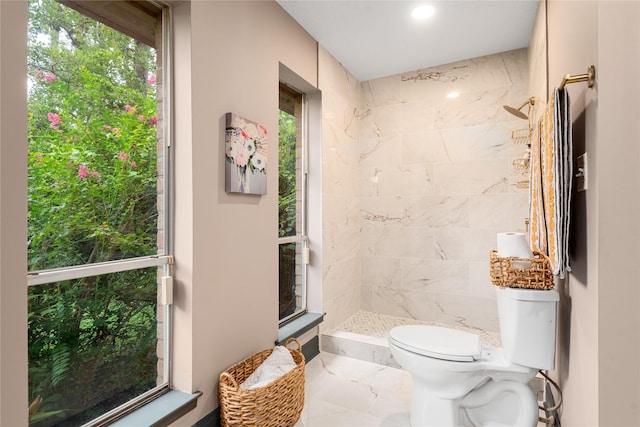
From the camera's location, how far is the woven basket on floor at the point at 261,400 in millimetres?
1519

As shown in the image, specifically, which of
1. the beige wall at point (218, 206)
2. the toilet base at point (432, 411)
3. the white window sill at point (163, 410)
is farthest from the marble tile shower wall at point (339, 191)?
the white window sill at point (163, 410)

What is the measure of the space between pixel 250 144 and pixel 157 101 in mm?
494

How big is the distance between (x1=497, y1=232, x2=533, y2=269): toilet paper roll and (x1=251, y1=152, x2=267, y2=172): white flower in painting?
1339 millimetres

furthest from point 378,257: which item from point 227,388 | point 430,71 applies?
point 227,388

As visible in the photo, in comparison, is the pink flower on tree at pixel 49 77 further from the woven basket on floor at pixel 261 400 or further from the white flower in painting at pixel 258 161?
the woven basket on floor at pixel 261 400

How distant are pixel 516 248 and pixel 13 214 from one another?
195 centimetres

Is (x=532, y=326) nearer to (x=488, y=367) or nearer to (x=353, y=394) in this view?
(x=488, y=367)

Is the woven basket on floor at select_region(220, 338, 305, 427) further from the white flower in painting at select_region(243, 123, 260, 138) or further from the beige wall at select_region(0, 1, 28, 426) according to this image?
the white flower in painting at select_region(243, 123, 260, 138)

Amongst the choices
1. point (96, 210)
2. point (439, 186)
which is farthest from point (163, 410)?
point (439, 186)

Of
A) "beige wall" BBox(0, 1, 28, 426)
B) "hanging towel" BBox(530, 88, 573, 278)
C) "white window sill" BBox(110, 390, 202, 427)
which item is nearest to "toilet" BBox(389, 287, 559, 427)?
"hanging towel" BBox(530, 88, 573, 278)

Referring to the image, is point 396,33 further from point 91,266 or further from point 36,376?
point 36,376

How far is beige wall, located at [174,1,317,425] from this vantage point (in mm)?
1531

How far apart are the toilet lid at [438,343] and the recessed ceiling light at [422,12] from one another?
200 centimetres

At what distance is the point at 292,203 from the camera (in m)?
2.58
